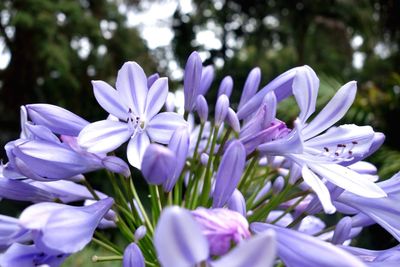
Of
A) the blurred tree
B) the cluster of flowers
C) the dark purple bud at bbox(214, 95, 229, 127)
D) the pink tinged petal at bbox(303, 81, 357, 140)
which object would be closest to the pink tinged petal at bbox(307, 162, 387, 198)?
the cluster of flowers

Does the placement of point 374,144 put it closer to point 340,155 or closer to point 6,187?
point 340,155

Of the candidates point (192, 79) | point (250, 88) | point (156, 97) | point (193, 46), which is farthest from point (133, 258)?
point (193, 46)

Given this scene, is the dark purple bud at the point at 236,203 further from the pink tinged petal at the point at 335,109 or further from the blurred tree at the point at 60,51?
the blurred tree at the point at 60,51

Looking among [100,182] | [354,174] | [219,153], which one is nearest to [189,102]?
[219,153]

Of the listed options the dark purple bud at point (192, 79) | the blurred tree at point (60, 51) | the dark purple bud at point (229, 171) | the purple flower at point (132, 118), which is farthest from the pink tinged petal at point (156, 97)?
the blurred tree at point (60, 51)

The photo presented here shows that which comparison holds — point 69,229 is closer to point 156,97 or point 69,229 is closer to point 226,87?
point 156,97

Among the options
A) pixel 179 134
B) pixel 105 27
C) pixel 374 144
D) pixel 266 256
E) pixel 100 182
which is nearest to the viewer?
pixel 266 256

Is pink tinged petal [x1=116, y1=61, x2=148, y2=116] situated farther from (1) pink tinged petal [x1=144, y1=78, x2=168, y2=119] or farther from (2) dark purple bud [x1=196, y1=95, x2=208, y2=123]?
(2) dark purple bud [x1=196, y1=95, x2=208, y2=123]
